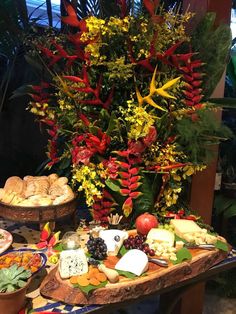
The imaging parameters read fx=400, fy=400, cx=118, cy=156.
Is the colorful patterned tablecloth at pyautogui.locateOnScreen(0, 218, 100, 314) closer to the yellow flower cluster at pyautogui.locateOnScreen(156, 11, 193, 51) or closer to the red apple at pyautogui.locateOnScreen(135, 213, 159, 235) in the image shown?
the red apple at pyautogui.locateOnScreen(135, 213, 159, 235)

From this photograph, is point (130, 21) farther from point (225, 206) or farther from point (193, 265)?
point (225, 206)

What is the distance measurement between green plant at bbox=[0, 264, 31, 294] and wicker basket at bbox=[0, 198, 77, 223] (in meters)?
0.30

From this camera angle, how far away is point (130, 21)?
5.10 feet

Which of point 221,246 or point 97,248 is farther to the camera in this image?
point 221,246

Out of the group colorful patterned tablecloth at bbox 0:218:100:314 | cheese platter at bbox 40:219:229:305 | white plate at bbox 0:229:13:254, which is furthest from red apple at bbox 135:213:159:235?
white plate at bbox 0:229:13:254

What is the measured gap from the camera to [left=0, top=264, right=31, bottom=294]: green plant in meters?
1.09

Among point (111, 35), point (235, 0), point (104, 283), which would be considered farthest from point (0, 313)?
point (235, 0)

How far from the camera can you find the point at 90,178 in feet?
5.04

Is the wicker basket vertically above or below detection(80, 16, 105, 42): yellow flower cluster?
below

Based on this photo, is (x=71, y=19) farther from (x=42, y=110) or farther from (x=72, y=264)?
(x=72, y=264)

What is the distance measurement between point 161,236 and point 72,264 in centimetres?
37

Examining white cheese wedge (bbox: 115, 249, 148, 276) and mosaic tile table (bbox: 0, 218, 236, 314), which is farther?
white cheese wedge (bbox: 115, 249, 148, 276)

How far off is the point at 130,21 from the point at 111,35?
9cm

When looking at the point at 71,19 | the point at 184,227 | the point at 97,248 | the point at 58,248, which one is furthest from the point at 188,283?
the point at 71,19
